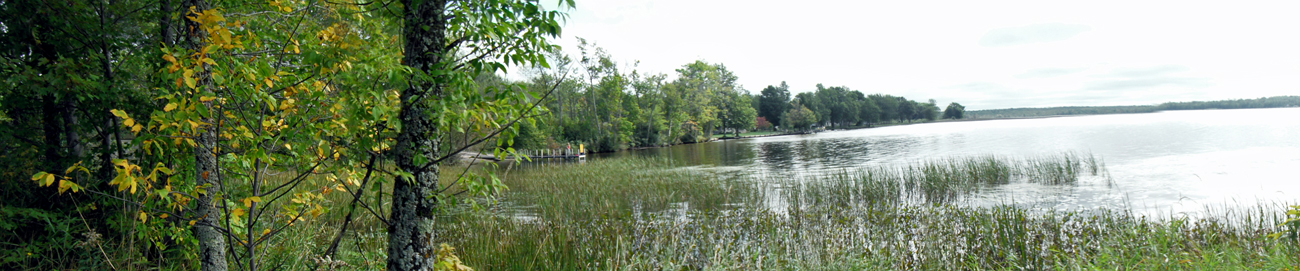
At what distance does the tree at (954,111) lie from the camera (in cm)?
15400

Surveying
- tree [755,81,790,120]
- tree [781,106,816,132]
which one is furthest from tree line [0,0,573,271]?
tree [755,81,790,120]

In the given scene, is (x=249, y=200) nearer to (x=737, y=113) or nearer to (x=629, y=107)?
(x=629, y=107)

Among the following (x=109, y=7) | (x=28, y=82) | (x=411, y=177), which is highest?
(x=109, y=7)

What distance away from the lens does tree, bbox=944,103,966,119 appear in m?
154

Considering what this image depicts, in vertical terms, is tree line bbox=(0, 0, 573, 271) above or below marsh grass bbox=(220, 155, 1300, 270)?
above

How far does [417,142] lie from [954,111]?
17627 centimetres

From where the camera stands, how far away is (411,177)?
92.1 inches

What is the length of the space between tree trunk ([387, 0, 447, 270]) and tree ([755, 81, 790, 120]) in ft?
299

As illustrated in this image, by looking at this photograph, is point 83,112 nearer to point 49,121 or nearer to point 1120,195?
point 49,121

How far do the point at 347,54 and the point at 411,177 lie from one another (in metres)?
1.02

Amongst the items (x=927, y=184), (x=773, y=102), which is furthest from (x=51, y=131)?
(x=773, y=102)

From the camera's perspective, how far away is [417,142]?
2512 millimetres

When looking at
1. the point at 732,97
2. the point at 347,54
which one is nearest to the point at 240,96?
the point at 347,54

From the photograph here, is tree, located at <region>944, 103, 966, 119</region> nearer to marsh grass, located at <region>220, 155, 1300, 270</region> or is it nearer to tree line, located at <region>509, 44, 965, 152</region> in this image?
tree line, located at <region>509, 44, 965, 152</region>
